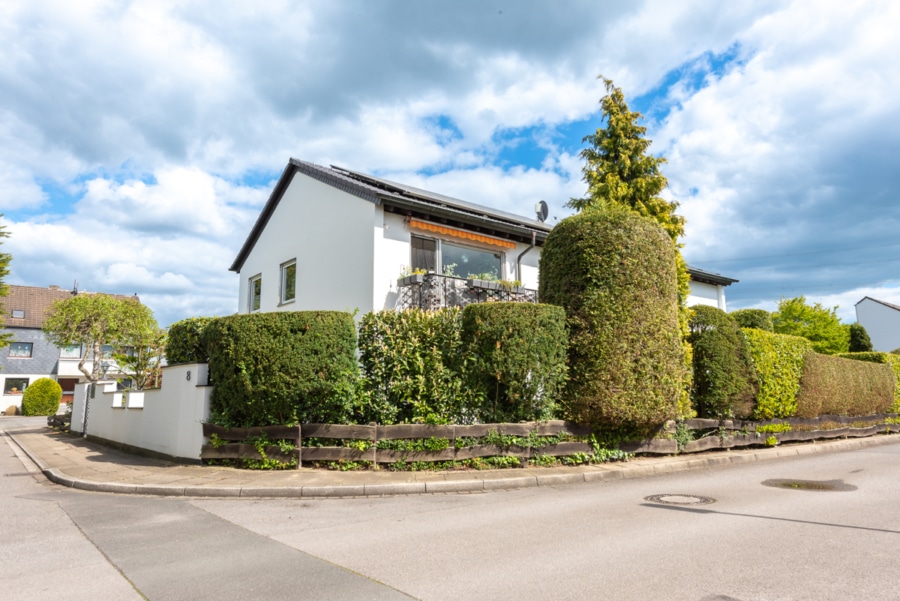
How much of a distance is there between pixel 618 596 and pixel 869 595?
1.77m

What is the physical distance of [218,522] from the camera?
21.3 ft

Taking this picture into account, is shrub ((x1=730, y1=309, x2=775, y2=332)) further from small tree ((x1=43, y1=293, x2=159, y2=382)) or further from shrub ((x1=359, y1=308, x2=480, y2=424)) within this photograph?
small tree ((x1=43, y1=293, x2=159, y2=382))

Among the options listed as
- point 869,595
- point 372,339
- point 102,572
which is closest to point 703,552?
point 869,595

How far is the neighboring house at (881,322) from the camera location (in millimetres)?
55700

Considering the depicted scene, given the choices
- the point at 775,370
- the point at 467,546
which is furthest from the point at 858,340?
the point at 467,546

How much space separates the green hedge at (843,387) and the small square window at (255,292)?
17.1m

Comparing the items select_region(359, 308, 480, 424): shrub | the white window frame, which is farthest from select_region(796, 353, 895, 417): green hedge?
the white window frame

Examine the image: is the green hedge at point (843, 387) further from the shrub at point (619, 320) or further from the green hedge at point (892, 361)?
the shrub at point (619, 320)

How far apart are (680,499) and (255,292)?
1659 cm

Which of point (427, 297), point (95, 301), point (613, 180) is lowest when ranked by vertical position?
point (427, 297)

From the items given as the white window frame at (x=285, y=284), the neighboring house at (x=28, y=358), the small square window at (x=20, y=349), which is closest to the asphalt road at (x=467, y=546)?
the white window frame at (x=285, y=284)

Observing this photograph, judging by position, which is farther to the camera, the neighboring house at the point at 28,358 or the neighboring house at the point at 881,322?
the neighboring house at the point at 881,322

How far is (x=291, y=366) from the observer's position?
30.5 feet

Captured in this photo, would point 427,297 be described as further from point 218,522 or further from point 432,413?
point 218,522
